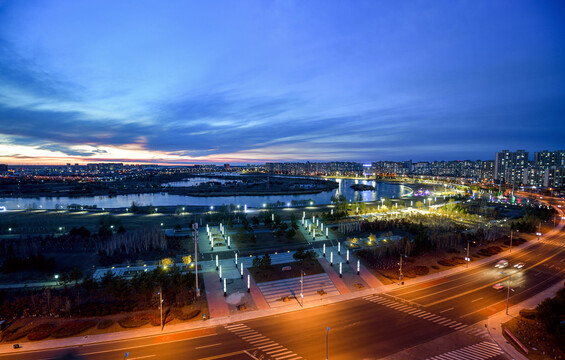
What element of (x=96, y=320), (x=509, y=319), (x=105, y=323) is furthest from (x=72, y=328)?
(x=509, y=319)

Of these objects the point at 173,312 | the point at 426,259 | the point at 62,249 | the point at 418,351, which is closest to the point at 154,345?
the point at 173,312

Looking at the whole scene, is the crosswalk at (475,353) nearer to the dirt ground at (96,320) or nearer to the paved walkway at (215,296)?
the paved walkway at (215,296)

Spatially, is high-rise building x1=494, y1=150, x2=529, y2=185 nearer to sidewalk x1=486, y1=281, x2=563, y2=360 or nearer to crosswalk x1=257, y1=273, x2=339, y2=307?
sidewalk x1=486, y1=281, x2=563, y2=360

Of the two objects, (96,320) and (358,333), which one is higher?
(96,320)

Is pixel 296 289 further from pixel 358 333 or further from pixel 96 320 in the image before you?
pixel 96 320

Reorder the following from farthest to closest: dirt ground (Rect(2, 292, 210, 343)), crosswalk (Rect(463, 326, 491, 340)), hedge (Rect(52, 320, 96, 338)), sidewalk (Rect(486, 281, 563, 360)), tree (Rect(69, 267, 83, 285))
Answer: tree (Rect(69, 267, 83, 285)) < dirt ground (Rect(2, 292, 210, 343)) < crosswalk (Rect(463, 326, 491, 340)) < hedge (Rect(52, 320, 96, 338)) < sidewalk (Rect(486, 281, 563, 360))

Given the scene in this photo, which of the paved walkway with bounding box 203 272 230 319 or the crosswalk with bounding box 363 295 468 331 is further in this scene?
the paved walkway with bounding box 203 272 230 319

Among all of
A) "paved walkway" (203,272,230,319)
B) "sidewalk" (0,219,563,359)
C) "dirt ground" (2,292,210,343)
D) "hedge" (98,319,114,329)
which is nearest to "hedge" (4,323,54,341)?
"dirt ground" (2,292,210,343)
